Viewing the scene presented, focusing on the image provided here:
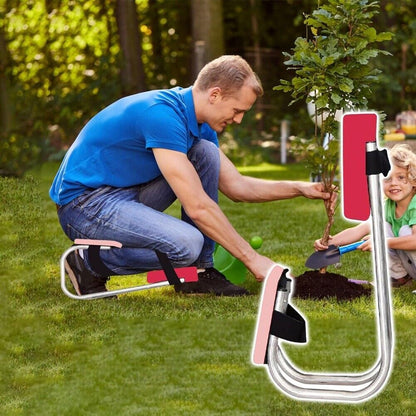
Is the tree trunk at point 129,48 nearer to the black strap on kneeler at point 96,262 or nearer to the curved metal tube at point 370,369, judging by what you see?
the black strap on kneeler at point 96,262

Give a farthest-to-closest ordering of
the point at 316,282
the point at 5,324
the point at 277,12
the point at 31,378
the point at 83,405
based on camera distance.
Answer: the point at 277,12 → the point at 316,282 → the point at 5,324 → the point at 31,378 → the point at 83,405

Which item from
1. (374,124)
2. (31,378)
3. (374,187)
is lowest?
(31,378)

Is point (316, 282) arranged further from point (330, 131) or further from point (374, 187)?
point (374, 187)

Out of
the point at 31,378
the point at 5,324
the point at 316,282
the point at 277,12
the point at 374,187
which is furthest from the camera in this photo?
the point at 277,12

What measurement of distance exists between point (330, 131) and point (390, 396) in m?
1.30

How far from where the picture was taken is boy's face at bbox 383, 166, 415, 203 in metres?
3.90

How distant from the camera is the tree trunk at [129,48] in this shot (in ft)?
33.6

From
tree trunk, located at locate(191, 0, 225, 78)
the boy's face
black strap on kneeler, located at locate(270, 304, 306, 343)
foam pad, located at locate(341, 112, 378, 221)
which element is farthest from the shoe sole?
tree trunk, located at locate(191, 0, 225, 78)

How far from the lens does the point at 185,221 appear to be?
3.95 meters

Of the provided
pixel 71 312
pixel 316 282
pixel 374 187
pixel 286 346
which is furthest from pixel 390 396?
pixel 71 312

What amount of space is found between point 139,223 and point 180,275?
0.28 meters

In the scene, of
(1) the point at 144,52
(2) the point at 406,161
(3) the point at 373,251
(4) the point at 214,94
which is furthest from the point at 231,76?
(1) the point at 144,52

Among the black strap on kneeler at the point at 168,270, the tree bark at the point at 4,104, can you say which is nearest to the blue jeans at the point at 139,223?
the black strap on kneeler at the point at 168,270

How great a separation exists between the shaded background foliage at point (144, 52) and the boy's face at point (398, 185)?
4.95 m
